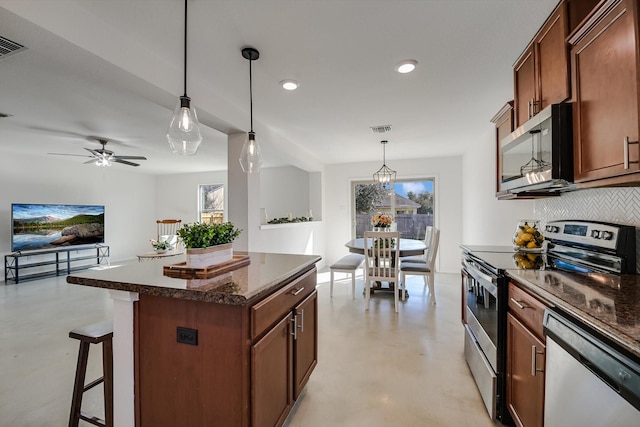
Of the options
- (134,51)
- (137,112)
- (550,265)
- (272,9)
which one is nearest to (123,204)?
(137,112)

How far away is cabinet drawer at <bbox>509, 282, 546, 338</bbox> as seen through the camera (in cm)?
125

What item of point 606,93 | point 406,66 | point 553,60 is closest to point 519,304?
point 606,93

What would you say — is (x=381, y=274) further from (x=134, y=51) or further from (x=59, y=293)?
(x=59, y=293)

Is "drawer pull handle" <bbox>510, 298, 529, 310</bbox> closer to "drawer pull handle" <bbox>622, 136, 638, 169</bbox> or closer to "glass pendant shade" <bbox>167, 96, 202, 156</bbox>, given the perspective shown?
"drawer pull handle" <bbox>622, 136, 638, 169</bbox>

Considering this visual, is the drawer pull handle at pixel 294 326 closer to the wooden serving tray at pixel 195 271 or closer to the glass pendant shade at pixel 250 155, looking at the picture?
the wooden serving tray at pixel 195 271

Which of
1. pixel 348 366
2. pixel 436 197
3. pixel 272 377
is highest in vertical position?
pixel 436 197

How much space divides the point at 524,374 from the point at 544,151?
3.94ft

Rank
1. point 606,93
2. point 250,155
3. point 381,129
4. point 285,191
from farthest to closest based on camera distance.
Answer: point 285,191 < point 381,129 < point 250,155 < point 606,93

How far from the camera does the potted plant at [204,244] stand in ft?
4.92

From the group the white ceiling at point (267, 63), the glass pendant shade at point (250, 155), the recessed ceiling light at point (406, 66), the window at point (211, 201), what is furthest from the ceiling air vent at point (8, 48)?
the window at point (211, 201)

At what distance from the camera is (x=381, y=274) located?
3.69m

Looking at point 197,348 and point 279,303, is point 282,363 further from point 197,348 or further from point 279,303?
point 197,348

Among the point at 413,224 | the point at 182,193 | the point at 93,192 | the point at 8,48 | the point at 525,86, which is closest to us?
the point at 8,48

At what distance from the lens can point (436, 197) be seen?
5855 millimetres
